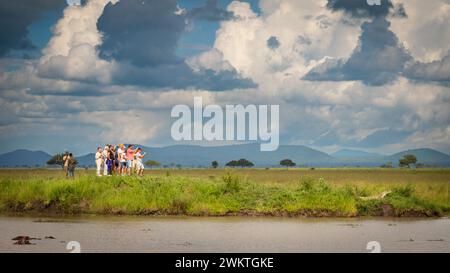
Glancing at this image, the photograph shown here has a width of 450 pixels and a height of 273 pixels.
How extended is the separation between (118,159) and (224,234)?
17.9 meters

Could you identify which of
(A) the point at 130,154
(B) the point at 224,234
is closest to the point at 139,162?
(A) the point at 130,154

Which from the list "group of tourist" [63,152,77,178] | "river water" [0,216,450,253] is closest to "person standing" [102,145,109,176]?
"group of tourist" [63,152,77,178]

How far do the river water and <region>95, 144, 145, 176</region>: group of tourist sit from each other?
8.46 meters

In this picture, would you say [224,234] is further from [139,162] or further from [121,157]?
[139,162]

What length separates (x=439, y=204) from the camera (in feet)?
146

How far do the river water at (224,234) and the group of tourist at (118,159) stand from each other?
8462 mm

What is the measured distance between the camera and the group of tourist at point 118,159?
46875mm

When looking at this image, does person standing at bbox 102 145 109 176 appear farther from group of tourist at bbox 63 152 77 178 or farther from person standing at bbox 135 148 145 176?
group of tourist at bbox 63 152 77 178

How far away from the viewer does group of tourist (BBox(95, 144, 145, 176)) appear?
154 ft

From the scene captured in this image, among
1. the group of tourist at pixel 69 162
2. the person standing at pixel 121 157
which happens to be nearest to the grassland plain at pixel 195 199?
the person standing at pixel 121 157

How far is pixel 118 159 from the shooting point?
48000 mm

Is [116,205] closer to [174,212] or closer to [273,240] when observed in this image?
[174,212]

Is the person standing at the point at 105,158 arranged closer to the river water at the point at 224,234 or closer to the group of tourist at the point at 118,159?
the group of tourist at the point at 118,159

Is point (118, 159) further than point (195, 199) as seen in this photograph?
Yes
